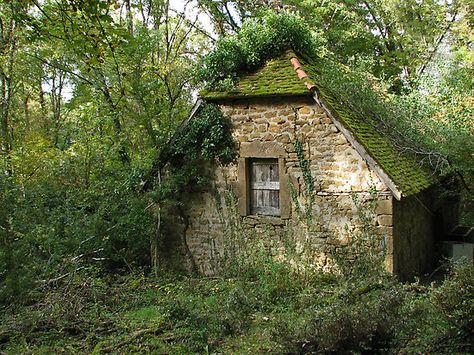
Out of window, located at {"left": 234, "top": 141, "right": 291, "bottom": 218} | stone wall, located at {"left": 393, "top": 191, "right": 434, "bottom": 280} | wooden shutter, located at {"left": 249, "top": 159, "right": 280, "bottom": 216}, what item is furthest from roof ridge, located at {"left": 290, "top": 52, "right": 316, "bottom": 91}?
stone wall, located at {"left": 393, "top": 191, "right": 434, "bottom": 280}

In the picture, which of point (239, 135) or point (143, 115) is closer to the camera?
point (239, 135)

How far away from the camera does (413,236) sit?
30.0 feet

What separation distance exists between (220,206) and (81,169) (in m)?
4.97

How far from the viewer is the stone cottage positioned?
794 centimetres

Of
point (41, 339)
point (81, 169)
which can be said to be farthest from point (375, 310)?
point (81, 169)

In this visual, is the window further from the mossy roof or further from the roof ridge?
the roof ridge

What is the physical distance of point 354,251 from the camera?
792cm

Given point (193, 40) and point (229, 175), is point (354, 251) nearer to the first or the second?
point (229, 175)

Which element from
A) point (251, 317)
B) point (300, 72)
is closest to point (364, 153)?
point (300, 72)

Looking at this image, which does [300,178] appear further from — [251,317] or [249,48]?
[251,317]

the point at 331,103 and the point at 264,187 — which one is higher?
the point at 331,103

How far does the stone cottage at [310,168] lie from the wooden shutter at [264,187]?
0.02m

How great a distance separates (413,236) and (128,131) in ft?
26.1

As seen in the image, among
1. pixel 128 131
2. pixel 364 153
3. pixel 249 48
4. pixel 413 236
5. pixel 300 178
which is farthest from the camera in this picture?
pixel 128 131
